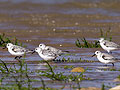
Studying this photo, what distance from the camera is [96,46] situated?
14.0 metres

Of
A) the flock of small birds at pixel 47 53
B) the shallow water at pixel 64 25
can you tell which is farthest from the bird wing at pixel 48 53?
the shallow water at pixel 64 25

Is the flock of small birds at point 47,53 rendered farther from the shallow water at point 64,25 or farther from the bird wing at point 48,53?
the shallow water at point 64,25

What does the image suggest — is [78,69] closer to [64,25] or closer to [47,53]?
[47,53]

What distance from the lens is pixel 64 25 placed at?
71.7 ft

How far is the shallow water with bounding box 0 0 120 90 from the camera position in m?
10.8

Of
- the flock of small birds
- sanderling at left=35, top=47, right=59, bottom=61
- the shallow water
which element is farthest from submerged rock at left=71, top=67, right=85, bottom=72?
sanderling at left=35, top=47, right=59, bottom=61

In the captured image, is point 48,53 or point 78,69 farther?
point 48,53

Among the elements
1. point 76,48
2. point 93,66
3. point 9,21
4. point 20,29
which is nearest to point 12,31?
point 20,29

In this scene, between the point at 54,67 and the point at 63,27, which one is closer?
the point at 54,67

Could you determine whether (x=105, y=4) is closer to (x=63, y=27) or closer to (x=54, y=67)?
(x=63, y=27)

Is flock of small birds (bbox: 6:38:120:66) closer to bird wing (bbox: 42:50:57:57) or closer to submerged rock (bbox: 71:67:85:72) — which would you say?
bird wing (bbox: 42:50:57:57)

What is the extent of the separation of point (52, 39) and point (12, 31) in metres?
3.16

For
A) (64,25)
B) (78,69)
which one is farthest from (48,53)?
(64,25)

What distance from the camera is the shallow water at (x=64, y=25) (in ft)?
35.5
